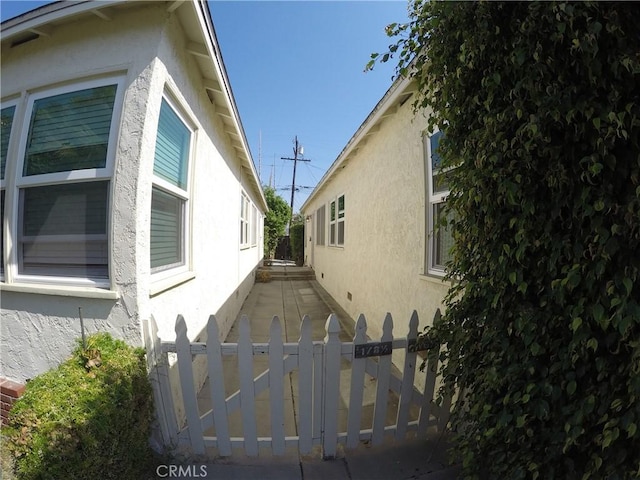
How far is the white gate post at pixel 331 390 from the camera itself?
2.24 m

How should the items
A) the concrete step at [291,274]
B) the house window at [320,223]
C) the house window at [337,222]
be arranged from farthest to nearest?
1. the concrete step at [291,274]
2. the house window at [320,223]
3. the house window at [337,222]

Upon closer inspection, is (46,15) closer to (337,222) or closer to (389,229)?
(389,229)

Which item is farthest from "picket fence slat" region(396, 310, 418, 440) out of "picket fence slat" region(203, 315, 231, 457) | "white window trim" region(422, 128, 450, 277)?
"picket fence slat" region(203, 315, 231, 457)

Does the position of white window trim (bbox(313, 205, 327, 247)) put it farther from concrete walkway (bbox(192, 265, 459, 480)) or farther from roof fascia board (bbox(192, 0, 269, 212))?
concrete walkway (bbox(192, 265, 459, 480))

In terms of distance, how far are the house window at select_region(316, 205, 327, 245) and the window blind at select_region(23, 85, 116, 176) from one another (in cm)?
826

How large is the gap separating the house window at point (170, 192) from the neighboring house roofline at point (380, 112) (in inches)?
86.2

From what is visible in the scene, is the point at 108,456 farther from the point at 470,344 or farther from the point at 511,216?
the point at 511,216

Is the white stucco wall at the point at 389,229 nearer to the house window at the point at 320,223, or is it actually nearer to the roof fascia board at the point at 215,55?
the roof fascia board at the point at 215,55

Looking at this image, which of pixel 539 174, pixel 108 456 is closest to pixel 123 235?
pixel 108 456

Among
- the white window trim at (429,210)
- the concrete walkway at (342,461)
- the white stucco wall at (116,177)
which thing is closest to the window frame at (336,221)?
the white window trim at (429,210)

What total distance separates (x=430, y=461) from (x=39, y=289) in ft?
10.8

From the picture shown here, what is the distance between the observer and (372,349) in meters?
2.30

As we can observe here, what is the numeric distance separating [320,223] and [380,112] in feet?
24.6

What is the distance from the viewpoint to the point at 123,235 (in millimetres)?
2258
